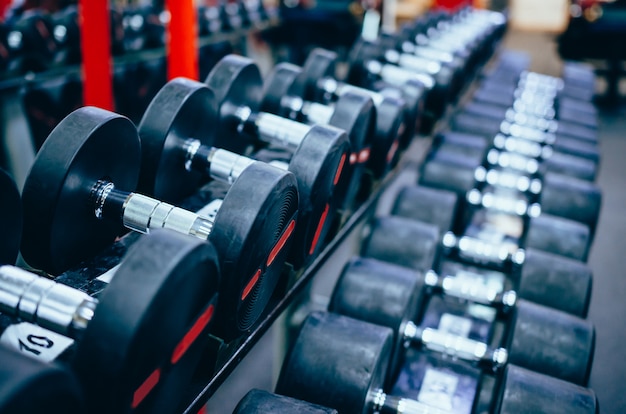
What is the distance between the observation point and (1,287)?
2.35 ft

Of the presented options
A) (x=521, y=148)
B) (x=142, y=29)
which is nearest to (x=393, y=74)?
(x=521, y=148)

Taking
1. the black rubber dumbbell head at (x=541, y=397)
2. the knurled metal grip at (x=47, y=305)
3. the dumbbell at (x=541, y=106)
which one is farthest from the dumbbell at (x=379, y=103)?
the dumbbell at (x=541, y=106)

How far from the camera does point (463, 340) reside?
123 cm

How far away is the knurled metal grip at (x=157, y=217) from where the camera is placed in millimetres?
858

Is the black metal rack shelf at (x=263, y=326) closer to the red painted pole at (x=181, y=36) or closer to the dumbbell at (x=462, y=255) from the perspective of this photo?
the dumbbell at (x=462, y=255)

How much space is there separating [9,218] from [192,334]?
0.32 metres

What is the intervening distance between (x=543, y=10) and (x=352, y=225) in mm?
8751

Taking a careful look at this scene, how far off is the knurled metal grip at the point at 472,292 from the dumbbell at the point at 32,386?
979 millimetres

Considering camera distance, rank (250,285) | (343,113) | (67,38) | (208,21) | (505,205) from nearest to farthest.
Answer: (250,285), (343,113), (505,205), (67,38), (208,21)

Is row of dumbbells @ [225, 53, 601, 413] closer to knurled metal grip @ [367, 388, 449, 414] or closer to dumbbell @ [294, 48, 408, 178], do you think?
knurled metal grip @ [367, 388, 449, 414]

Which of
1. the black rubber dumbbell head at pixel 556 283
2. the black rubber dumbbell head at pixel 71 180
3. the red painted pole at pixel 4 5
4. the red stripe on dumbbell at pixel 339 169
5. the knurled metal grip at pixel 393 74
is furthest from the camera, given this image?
the red painted pole at pixel 4 5

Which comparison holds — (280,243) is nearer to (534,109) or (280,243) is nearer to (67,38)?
(534,109)

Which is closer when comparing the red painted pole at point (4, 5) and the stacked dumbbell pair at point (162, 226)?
the stacked dumbbell pair at point (162, 226)

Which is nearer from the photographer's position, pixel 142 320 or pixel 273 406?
pixel 142 320
